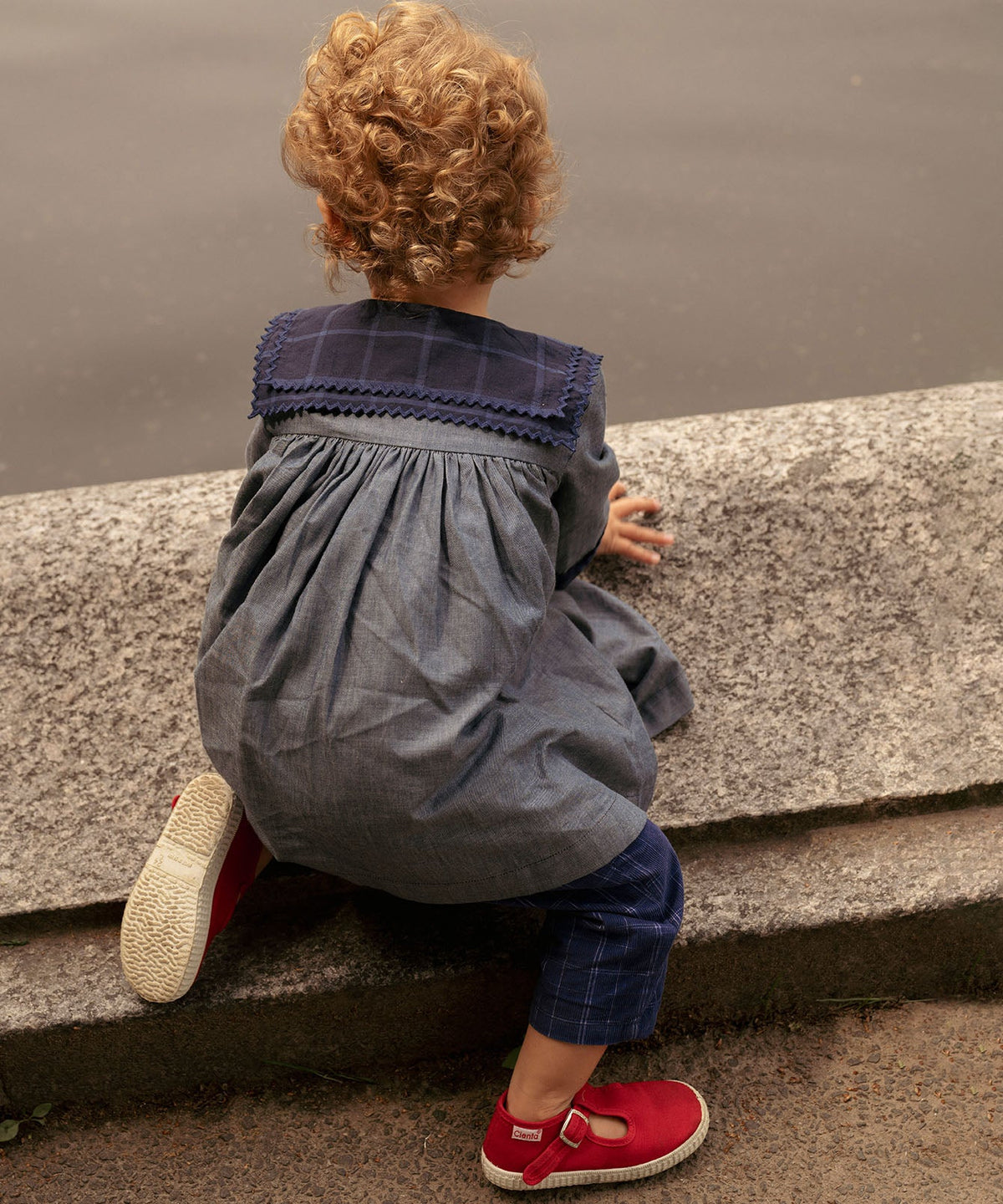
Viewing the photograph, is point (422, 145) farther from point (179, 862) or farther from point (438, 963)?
point (438, 963)

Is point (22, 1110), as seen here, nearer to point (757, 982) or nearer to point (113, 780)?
point (113, 780)

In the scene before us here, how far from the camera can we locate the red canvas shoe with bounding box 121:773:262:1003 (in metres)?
1.42

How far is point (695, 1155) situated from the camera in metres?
1.52

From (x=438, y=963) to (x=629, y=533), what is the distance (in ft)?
2.47

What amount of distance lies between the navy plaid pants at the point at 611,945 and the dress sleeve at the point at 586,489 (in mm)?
389

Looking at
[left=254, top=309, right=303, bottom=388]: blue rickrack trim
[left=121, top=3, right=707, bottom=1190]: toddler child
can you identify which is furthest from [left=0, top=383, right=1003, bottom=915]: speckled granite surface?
[left=254, top=309, right=303, bottom=388]: blue rickrack trim

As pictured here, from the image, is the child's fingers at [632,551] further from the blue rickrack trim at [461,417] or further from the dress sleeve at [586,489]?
the blue rickrack trim at [461,417]

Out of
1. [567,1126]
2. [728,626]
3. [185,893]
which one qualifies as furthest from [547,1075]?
[728,626]

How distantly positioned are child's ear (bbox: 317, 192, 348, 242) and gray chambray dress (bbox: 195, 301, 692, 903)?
0.30 feet

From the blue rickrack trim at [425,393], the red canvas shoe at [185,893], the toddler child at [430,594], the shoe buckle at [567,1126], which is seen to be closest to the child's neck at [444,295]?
the toddler child at [430,594]

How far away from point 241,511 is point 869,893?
103 cm

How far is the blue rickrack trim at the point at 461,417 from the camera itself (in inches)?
50.7

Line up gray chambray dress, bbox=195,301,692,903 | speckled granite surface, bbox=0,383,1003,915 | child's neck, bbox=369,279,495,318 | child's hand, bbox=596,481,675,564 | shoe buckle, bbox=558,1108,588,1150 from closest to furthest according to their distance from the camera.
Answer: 1. gray chambray dress, bbox=195,301,692,903
2. child's neck, bbox=369,279,495,318
3. shoe buckle, bbox=558,1108,588,1150
4. speckled granite surface, bbox=0,383,1003,915
5. child's hand, bbox=596,481,675,564

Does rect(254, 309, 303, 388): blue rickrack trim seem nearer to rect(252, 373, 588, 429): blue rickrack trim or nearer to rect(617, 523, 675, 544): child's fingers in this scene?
rect(252, 373, 588, 429): blue rickrack trim
